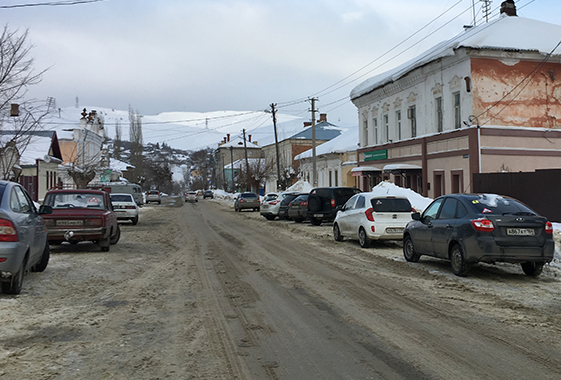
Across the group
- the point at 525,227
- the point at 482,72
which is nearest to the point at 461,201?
the point at 525,227

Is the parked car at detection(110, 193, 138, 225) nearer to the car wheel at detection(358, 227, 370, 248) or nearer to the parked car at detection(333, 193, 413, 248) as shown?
the parked car at detection(333, 193, 413, 248)

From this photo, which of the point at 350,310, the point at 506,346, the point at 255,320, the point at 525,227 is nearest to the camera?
the point at 506,346

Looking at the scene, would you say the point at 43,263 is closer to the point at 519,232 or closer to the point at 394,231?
the point at 519,232

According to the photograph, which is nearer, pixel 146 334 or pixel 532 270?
pixel 146 334

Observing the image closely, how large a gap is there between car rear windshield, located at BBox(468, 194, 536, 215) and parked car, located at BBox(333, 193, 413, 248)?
4957mm

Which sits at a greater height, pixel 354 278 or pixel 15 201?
pixel 15 201

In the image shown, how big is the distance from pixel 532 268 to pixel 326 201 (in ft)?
49.0

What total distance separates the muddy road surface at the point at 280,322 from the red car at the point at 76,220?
1.39 meters

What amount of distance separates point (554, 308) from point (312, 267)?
520cm

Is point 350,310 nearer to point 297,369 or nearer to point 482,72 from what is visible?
point 297,369

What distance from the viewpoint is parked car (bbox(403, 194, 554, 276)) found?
9.65 meters

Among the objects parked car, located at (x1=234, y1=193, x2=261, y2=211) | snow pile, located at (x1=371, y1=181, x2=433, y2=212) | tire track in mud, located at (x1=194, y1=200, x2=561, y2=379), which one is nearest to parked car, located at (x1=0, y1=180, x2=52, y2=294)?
tire track in mud, located at (x1=194, y1=200, x2=561, y2=379)

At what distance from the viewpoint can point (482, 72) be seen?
25.0 m

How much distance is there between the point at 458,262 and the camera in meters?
10.2
